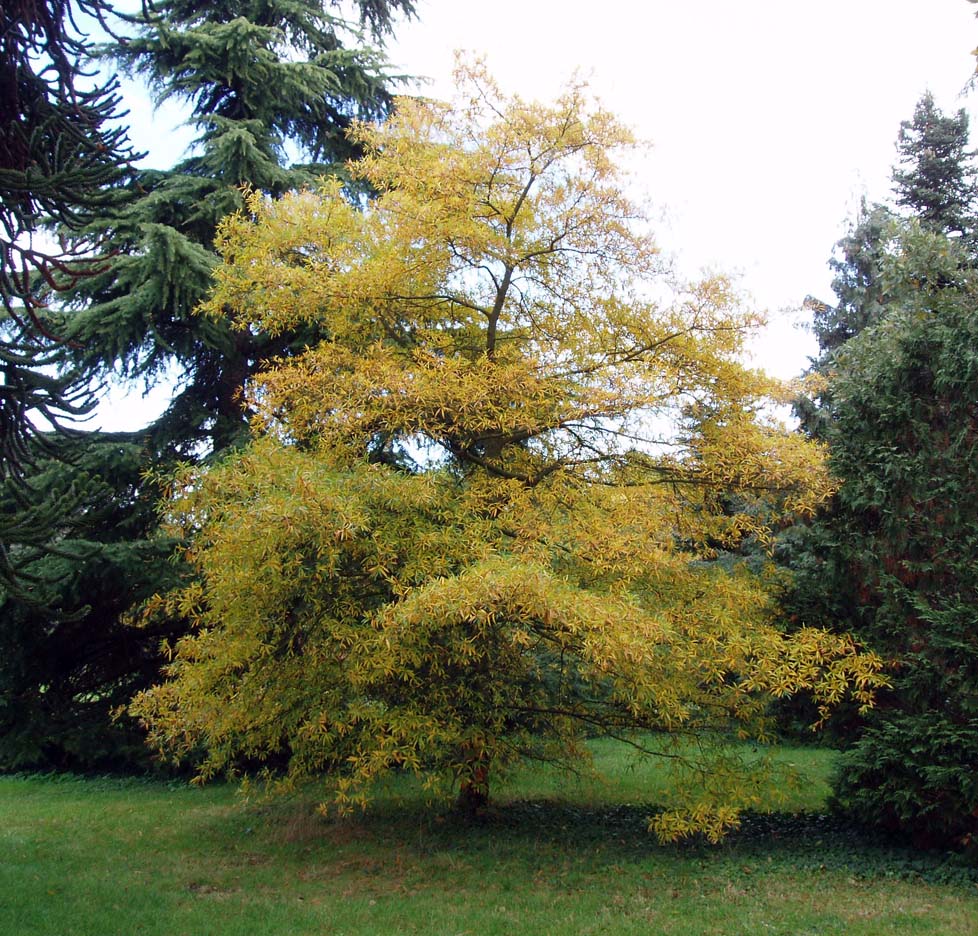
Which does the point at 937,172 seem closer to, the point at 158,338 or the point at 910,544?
the point at 910,544

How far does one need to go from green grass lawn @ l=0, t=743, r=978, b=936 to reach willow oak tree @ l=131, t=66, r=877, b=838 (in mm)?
673

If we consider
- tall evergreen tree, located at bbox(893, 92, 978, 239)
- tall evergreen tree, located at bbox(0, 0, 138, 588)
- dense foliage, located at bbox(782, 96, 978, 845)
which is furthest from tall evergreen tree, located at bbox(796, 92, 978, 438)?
tall evergreen tree, located at bbox(0, 0, 138, 588)

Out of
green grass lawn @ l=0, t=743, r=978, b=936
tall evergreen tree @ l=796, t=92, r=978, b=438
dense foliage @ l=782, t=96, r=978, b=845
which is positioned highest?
tall evergreen tree @ l=796, t=92, r=978, b=438

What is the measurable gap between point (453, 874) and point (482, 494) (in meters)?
3.12

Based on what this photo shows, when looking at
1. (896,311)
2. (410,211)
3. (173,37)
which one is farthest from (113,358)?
(896,311)

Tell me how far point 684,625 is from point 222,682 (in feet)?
12.5

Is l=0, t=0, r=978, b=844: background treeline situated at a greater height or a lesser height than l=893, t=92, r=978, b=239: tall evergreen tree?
lesser

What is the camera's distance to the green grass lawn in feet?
18.7

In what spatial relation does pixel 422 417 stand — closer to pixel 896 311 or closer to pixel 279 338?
pixel 896 311

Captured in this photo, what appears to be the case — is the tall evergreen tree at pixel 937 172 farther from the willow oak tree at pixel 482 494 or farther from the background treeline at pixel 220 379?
the willow oak tree at pixel 482 494

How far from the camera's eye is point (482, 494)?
23.6ft

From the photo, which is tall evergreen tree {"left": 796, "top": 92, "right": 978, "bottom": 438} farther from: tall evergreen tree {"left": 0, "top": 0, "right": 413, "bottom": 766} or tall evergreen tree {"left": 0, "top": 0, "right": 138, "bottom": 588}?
tall evergreen tree {"left": 0, "top": 0, "right": 138, "bottom": 588}

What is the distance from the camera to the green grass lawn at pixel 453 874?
18.7 feet

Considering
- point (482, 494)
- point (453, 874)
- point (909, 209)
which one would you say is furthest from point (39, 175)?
point (909, 209)
